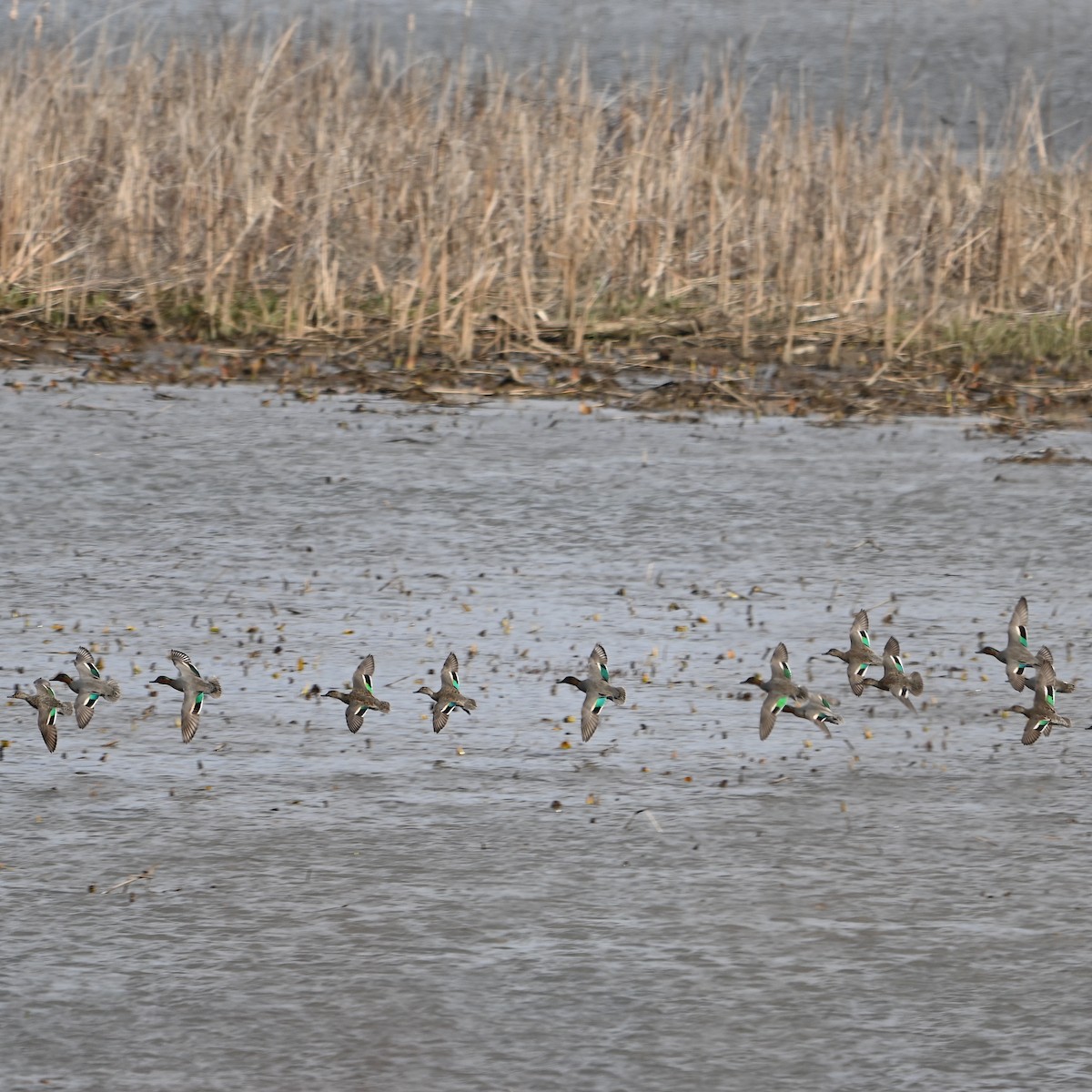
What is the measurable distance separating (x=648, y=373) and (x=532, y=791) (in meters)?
5.98

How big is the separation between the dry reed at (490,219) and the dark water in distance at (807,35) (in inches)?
350

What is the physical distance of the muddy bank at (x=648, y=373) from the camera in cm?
995

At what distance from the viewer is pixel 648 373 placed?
34.7 feet

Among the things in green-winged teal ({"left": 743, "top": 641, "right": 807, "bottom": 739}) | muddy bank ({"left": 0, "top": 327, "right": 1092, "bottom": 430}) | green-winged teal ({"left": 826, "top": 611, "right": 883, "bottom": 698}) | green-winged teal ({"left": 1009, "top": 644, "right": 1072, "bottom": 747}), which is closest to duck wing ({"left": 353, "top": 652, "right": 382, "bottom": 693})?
green-winged teal ({"left": 743, "top": 641, "right": 807, "bottom": 739})

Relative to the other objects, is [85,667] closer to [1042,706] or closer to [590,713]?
[590,713]

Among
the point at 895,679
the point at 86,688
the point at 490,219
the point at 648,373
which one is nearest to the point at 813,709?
the point at 895,679

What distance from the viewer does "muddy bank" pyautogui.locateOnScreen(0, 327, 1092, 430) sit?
9.95m

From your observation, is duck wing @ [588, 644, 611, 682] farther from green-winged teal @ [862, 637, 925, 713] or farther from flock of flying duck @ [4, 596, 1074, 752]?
green-winged teal @ [862, 637, 925, 713]

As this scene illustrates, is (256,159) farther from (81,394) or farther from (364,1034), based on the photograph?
(364,1034)

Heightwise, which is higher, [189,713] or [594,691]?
[594,691]

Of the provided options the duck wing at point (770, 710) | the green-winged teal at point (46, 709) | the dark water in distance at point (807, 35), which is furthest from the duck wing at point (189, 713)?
the dark water in distance at point (807, 35)

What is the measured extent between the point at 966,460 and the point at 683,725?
377 cm

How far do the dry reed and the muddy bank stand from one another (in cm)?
11

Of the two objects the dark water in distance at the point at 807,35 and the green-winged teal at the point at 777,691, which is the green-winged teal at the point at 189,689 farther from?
the dark water in distance at the point at 807,35
